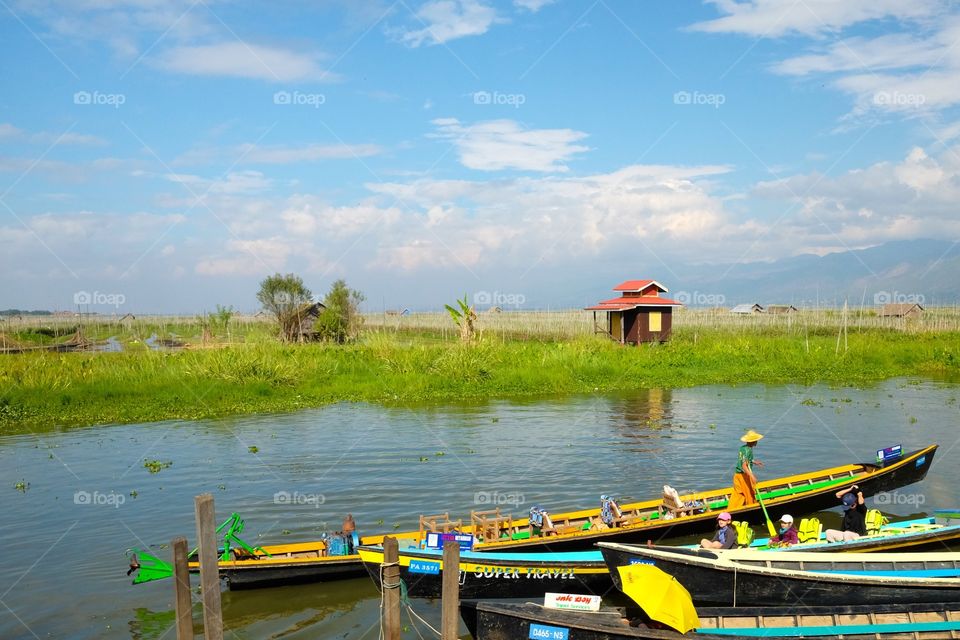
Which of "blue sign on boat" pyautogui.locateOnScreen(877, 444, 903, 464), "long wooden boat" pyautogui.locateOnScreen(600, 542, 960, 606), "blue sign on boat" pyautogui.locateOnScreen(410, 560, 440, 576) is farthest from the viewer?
"blue sign on boat" pyautogui.locateOnScreen(877, 444, 903, 464)

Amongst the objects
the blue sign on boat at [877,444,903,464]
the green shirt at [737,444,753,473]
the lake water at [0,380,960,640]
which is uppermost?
the green shirt at [737,444,753,473]

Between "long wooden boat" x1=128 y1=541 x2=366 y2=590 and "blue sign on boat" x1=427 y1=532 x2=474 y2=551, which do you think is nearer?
"blue sign on boat" x1=427 y1=532 x2=474 y2=551

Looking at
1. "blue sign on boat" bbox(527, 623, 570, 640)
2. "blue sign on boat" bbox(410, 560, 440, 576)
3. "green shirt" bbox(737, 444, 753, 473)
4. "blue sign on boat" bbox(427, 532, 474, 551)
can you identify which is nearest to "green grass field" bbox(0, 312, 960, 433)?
"green shirt" bbox(737, 444, 753, 473)

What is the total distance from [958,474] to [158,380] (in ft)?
80.3

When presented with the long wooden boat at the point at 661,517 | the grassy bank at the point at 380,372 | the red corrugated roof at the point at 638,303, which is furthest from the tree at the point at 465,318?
the long wooden boat at the point at 661,517

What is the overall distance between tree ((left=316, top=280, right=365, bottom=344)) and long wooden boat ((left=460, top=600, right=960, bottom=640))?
112ft

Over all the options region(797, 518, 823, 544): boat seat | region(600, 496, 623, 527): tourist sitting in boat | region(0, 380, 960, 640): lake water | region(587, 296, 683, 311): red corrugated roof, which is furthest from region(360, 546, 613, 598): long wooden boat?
region(587, 296, 683, 311): red corrugated roof

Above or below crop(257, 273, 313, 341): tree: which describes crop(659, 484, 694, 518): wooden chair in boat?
below

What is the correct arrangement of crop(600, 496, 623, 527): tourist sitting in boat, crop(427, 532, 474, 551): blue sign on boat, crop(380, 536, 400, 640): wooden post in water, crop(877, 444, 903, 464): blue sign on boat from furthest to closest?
crop(877, 444, 903, 464): blue sign on boat
crop(600, 496, 623, 527): tourist sitting in boat
crop(427, 532, 474, 551): blue sign on boat
crop(380, 536, 400, 640): wooden post in water

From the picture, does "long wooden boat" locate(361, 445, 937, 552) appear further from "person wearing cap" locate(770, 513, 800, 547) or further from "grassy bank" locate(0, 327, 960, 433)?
"grassy bank" locate(0, 327, 960, 433)

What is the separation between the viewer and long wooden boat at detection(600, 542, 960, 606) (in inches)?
356

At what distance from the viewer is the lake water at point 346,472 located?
36.1 ft

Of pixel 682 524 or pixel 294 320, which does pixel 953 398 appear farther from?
pixel 294 320

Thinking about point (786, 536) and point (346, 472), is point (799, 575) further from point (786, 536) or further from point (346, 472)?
point (346, 472)
